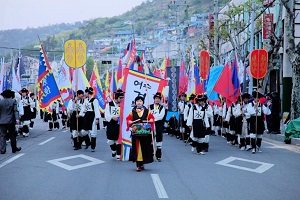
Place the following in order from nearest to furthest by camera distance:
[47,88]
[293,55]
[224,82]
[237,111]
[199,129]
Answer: [199,129], [237,111], [224,82], [47,88], [293,55]

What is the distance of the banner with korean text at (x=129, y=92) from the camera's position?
14.6m

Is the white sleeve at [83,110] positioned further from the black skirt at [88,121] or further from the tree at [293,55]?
the tree at [293,55]

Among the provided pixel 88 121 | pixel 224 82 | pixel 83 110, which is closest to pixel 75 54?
pixel 83 110

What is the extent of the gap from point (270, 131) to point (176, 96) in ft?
15.6

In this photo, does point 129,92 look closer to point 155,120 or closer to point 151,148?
point 155,120

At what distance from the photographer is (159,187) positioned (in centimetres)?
1040

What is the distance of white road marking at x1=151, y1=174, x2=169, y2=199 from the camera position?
31.4 feet

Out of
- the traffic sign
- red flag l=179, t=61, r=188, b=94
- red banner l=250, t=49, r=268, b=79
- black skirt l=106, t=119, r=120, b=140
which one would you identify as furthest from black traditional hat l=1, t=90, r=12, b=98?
red flag l=179, t=61, r=188, b=94

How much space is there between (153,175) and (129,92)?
3.34 metres

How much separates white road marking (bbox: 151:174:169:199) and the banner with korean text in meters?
2.84

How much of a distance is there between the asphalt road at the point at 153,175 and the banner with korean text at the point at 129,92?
576 mm

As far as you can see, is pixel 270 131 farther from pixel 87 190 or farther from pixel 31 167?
pixel 87 190

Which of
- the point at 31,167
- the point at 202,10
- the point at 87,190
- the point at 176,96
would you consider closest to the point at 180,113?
the point at 176,96

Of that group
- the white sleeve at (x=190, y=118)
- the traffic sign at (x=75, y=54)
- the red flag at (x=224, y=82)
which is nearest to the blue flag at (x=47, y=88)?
the traffic sign at (x=75, y=54)
